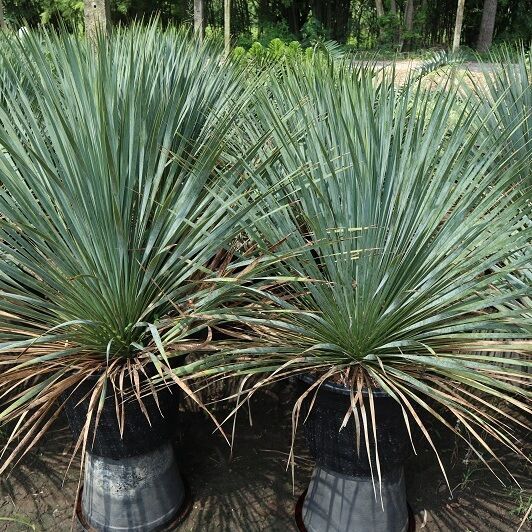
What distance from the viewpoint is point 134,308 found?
146 cm

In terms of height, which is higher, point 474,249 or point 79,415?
point 474,249

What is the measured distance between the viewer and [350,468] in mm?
1494

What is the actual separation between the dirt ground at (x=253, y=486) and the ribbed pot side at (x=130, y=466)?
12cm

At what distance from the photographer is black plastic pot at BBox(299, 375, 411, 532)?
1429 mm

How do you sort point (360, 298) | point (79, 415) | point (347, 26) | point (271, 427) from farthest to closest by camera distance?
point (347, 26), point (271, 427), point (79, 415), point (360, 298)

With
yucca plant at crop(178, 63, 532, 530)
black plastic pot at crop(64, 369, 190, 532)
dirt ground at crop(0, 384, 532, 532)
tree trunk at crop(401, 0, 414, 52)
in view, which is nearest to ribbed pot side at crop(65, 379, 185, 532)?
black plastic pot at crop(64, 369, 190, 532)

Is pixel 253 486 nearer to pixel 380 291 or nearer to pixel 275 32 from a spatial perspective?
pixel 380 291

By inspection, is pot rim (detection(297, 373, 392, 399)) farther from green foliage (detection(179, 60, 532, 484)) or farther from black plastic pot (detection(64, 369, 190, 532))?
black plastic pot (detection(64, 369, 190, 532))

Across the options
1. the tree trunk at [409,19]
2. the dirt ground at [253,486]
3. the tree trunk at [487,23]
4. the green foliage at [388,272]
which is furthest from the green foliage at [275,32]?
the green foliage at [388,272]

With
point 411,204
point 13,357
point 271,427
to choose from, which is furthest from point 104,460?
point 411,204

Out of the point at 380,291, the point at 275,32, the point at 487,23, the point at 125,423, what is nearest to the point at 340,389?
the point at 380,291

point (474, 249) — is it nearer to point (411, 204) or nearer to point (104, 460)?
point (411, 204)

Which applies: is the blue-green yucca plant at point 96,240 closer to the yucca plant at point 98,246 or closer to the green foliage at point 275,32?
the yucca plant at point 98,246

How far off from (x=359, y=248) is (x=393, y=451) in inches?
20.7
